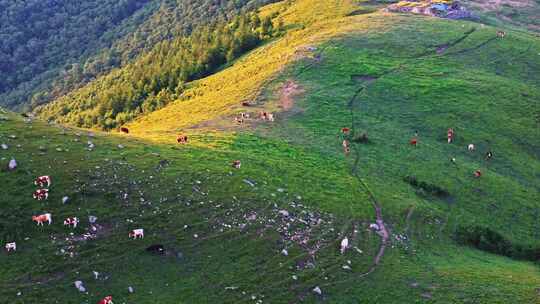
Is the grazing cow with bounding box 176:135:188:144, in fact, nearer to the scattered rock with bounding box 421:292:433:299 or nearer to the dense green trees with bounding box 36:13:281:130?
the scattered rock with bounding box 421:292:433:299

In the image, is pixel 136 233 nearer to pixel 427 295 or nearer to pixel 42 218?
pixel 42 218

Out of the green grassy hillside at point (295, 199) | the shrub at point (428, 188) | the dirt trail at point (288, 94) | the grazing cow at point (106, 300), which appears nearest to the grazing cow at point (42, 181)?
the green grassy hillside at point (295, 199)

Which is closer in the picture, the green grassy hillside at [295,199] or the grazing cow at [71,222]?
the green grassy hillside at [295,199]

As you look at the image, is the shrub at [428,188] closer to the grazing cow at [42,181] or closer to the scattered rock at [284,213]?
the scattered rock at [284,213]

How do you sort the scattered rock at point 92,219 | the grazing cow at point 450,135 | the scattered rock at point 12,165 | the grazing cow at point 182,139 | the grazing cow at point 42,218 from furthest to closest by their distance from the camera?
the grazing cow at point 450,135 → the grazing cow at point 182,139 → the scattered rock at point 12,165 → the scattered rock at point 92,219 → the grazing cow at point 42,218

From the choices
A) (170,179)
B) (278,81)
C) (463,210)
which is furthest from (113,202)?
(278,81)

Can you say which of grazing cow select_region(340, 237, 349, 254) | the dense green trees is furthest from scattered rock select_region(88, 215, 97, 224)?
the dense green trees

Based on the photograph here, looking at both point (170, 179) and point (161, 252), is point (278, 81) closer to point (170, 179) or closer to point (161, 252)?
point (170, 179)

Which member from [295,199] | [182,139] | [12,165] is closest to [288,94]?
[182,139]
